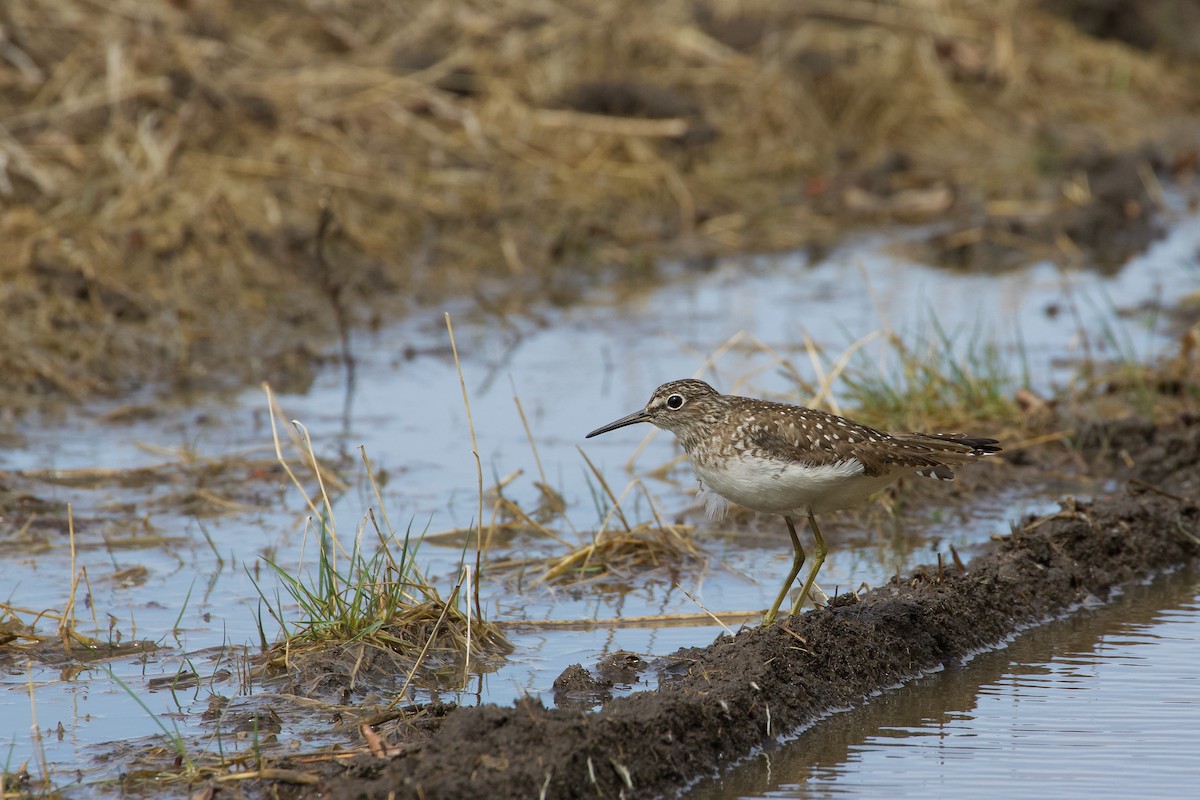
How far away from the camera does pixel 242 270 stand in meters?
11.3

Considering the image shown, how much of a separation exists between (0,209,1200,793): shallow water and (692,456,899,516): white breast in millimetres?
665

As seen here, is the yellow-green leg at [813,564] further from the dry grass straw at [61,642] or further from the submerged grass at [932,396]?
the dry grass straw at [61,642]

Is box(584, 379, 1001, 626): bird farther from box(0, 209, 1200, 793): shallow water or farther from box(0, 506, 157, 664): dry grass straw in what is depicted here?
box(0, 506, 157, 664): dry grass straw

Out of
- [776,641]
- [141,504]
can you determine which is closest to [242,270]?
[141,504]

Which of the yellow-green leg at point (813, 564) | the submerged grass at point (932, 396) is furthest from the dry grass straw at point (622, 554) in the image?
the submerged grass at point (932, 396)

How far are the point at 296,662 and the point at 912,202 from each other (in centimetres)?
1008

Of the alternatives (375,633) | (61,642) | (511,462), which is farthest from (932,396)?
(61,642)

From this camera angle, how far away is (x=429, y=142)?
13.5 meters

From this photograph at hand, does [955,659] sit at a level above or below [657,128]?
below

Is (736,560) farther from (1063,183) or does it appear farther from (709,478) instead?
(1063,183)

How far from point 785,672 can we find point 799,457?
83cm

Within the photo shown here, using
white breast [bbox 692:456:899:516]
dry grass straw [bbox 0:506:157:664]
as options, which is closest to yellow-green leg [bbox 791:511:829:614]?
white breast [bbox 692:456:899:516]

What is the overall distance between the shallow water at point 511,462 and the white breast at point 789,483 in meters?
0.66

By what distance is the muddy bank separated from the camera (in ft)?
15.2
